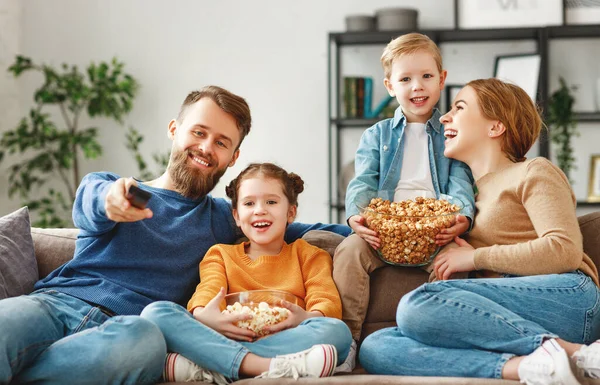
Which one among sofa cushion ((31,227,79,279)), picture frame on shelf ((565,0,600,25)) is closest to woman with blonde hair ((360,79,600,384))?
sofa cushion ((31,227,79,279))

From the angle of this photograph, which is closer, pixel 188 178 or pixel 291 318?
pixel 291 318

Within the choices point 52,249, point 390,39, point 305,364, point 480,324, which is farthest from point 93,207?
point 390,39

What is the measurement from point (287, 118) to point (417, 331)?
10.2 ft

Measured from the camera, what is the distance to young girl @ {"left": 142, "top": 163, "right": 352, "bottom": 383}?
1.78m

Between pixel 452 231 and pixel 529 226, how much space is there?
0.69ft

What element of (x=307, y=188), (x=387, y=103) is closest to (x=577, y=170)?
(x=387, y=103)

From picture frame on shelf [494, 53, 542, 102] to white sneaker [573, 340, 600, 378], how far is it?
2.82 m

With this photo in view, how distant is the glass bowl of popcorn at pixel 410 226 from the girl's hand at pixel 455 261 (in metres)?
0.04

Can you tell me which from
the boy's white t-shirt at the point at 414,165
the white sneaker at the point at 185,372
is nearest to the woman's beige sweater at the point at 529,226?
the boy's white t-shirt at the point at 414,165

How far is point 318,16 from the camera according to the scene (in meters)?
4.79

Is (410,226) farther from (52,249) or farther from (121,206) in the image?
(52,249)

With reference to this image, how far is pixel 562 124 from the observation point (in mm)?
4461

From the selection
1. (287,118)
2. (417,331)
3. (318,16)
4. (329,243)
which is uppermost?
(318,16)

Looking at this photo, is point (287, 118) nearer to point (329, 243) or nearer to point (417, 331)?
point (329, 243)
